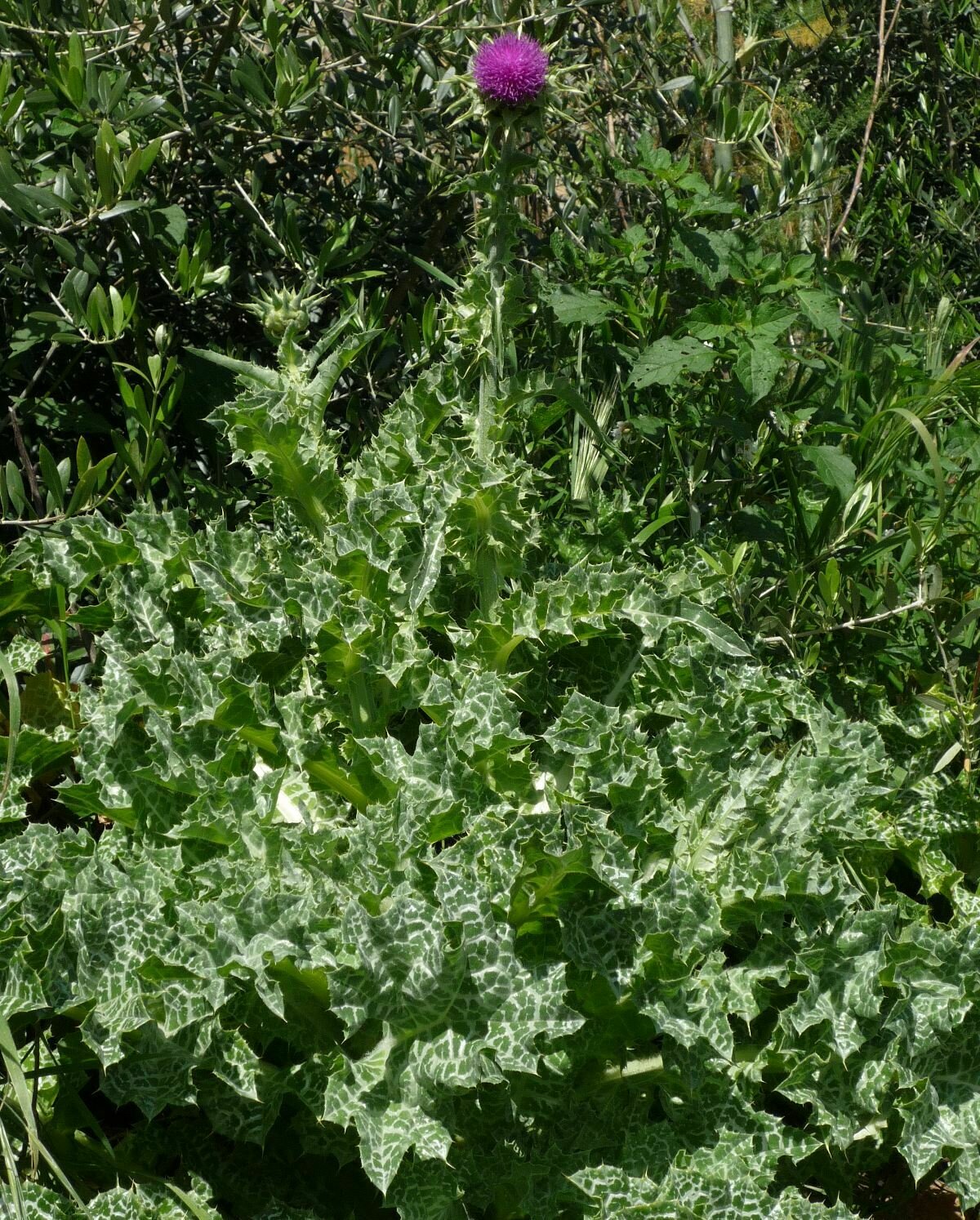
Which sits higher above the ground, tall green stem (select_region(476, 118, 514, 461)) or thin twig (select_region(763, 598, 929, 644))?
tall green stem (select_region(476, 118, 514, 461))

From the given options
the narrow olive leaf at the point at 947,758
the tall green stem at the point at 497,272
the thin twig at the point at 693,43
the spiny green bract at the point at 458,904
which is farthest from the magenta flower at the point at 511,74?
the narrow olive leaf at the point at 947,758

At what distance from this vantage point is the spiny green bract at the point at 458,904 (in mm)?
1493

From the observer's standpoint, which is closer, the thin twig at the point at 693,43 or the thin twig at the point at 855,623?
the thin twig at the point at 855,623

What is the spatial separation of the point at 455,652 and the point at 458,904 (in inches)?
28.9

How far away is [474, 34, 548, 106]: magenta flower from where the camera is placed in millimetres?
2182

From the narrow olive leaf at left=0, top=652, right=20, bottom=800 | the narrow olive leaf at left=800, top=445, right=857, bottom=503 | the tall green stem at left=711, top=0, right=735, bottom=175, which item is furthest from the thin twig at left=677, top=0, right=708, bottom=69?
the narrow olive leaf at left=0, top=652, right=20, bottom=800

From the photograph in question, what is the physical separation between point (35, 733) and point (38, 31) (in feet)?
4.63

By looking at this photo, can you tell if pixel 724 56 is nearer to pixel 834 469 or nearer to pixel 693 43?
pixel 693 43

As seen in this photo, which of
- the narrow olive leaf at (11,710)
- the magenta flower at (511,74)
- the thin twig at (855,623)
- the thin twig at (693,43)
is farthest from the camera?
the thin twig at (693,43)

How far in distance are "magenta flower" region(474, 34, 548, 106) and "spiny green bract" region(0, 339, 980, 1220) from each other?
2.11 feet

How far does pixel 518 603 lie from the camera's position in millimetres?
2150

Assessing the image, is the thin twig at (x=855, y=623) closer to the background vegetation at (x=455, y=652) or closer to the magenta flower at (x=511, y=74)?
the background vegetation at (x=455, y=652)

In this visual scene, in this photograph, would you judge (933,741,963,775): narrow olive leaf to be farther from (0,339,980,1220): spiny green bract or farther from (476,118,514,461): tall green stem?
(476,118,514,461): tall green stem

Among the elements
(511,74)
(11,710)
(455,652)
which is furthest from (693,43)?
(11,710)
